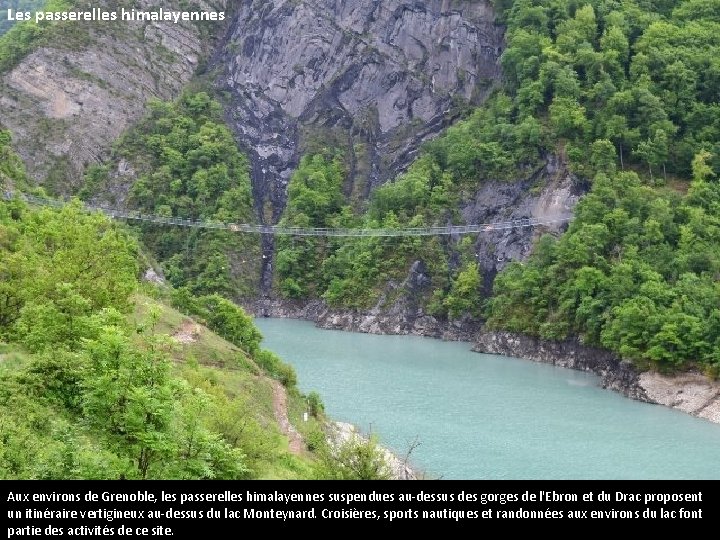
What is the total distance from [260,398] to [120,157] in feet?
125

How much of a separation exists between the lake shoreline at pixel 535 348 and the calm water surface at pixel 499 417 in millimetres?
674

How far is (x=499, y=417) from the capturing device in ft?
81.5

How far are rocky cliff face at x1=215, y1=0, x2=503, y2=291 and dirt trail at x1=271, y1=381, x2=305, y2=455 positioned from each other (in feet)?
97.9

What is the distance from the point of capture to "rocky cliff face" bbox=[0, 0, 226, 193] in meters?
52.6

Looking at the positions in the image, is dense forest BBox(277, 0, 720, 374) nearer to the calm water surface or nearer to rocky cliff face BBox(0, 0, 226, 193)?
the calm water surface

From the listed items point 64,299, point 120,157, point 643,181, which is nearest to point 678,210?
point 643,181

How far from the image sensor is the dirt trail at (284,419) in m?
18.1

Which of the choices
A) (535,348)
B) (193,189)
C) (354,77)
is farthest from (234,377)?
(354,77)

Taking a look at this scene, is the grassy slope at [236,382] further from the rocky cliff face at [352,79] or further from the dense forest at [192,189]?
the rocky cliff face at [352,79]

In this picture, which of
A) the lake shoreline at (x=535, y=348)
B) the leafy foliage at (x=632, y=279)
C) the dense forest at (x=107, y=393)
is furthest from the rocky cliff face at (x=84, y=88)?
the dense forest at (x=107, y=393)

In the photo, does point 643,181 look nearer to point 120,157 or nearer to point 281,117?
point 281,117

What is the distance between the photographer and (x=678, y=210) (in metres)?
35.5

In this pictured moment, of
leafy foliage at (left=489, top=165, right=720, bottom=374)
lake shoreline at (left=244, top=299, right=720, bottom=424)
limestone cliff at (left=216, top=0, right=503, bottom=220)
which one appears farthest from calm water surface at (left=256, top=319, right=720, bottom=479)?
limestone cliff at (left=216, top=0, right=503, bottom=220)
